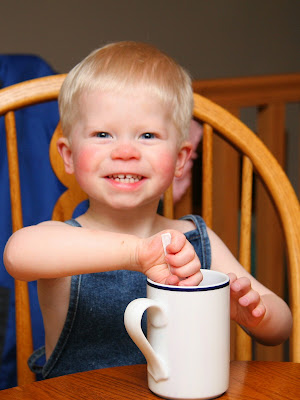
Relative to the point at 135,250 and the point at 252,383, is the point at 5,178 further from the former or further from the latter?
the point at 252,383

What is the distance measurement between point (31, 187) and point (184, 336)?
2.63ft

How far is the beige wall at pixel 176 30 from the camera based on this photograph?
2.38 m

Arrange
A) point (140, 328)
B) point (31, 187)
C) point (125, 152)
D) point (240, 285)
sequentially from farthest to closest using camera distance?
point (31, 187) → point (125, 152) → point (240, 285) → point (140, 328)

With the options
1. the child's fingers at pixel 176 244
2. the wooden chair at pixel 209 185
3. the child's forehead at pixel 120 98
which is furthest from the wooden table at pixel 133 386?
the child's forehead at pixel 120 98

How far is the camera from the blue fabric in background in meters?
1.27

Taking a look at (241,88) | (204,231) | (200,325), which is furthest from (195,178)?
(200,325)

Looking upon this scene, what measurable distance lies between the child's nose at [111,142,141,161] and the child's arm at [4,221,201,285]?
0.49ft

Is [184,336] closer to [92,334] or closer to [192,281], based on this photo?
[192,281]

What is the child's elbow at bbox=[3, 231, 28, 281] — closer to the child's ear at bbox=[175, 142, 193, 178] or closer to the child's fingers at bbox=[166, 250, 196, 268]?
the child's fingers at bbox=[166, 250, 196, 268]

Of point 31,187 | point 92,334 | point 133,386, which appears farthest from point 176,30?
point 133,386

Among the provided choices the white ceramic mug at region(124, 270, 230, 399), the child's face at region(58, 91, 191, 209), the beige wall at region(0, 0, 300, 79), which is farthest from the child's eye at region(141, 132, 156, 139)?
the beige wall at region(0, 0, 300, 79)

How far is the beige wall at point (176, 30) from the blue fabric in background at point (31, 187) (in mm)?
1128

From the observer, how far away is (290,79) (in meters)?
1.57

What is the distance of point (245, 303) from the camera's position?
688mm
